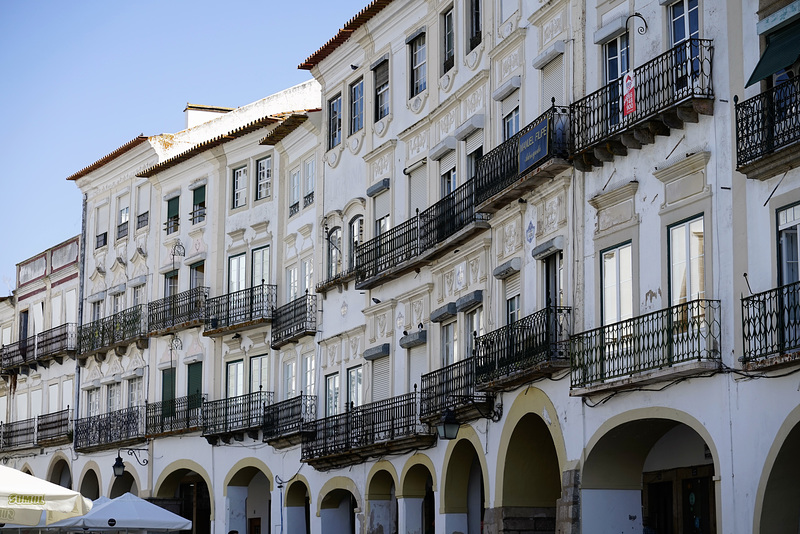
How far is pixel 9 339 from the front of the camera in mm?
51594

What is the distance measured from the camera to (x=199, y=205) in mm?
40125

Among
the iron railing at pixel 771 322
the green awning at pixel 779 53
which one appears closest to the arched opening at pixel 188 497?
the iron railing at pixel 771 322

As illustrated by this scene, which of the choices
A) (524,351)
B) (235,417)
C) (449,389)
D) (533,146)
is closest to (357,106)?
(235,417)

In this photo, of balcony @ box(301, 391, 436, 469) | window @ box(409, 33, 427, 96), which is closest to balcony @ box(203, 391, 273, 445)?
balcony @ box(301, 391, 436, 469)

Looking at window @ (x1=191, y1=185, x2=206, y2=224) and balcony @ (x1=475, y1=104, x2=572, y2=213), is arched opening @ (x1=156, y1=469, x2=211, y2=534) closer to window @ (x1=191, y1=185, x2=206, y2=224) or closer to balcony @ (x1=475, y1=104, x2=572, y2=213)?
window @ (x1=191, y1=185, x2=206, y2=224)

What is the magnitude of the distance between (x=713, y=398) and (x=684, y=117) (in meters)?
3.86

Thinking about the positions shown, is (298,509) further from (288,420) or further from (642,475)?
(642,475)

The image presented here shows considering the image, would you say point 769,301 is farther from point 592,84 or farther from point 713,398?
point 592,84

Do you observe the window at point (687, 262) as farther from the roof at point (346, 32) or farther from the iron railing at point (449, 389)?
the roof at point (346, 32)

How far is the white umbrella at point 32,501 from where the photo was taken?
55.2ft

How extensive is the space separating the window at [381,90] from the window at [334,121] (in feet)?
7.13

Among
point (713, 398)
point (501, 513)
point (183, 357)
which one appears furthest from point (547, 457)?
point (183, 357)

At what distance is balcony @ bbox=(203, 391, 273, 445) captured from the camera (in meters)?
35.4

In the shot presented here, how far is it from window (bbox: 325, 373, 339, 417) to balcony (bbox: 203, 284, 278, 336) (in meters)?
3.57
